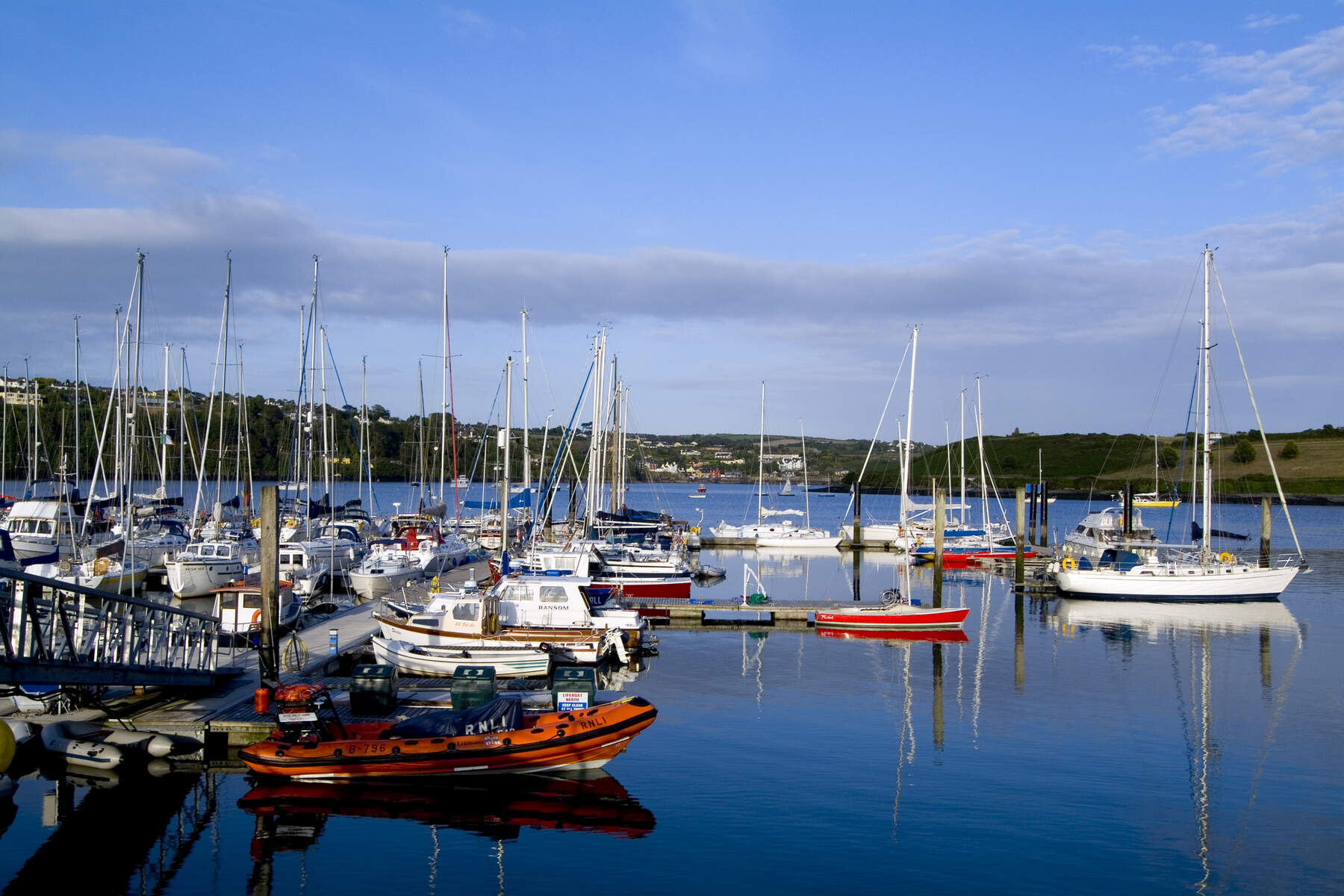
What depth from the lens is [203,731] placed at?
19750 mm

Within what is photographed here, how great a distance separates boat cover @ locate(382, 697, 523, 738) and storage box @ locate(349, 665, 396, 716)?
8.65ft

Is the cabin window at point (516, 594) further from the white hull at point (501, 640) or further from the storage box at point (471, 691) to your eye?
the storage box at point (471, 691)

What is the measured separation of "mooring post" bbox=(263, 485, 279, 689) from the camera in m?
22.0

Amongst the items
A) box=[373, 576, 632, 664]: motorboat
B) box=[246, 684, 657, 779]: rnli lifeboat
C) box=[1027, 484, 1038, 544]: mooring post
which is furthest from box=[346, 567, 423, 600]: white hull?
box=[1027, 484, 1038, 544]: mooring post

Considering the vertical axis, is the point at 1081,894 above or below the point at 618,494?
below

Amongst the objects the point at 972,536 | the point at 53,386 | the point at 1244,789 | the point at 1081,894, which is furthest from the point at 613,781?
the point at 53,386

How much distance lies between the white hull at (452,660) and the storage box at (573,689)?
430 centimetres

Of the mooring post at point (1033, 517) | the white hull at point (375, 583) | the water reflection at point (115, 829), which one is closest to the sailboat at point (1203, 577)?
the mooring post at point (1033, 517)

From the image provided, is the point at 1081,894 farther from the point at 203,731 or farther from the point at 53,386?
the point at 53,386

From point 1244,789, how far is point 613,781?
12173mm

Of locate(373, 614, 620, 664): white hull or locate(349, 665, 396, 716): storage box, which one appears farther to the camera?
locate(373, 614, 620, 664): white hull

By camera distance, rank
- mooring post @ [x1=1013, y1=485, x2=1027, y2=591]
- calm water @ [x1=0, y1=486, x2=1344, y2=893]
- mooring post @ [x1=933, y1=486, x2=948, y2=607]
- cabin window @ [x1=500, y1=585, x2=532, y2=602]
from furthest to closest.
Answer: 1. mooring post @ [x1=1013, y1=485, x2=1027, y2=591]
2. mooring post @ [x1=933, y1=486, x2=948, y2=607]
3. cabin window @ [x1=500, y1=585, x2=532, y2=602]
4. calm water @ [x1=0, y1=486, x2=1344, y2=893]

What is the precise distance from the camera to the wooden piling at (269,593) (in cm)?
2205

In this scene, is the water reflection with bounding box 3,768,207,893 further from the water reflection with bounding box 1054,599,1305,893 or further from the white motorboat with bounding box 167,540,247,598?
the white motorboat with bounding box 167,540,247,598
